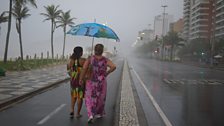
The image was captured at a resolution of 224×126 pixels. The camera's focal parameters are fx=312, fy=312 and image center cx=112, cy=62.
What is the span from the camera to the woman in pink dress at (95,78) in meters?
7.14

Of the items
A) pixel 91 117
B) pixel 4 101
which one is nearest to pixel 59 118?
pixel 91 117

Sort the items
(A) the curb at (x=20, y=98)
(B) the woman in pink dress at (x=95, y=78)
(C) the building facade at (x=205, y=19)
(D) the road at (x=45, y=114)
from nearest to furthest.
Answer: (B) the woman in pink dress at (x=95, y=78), (D) the road at (x=45, y=114), (A) the curb at (x=20, y=98), (C) the building facade at (x=205, y=19)

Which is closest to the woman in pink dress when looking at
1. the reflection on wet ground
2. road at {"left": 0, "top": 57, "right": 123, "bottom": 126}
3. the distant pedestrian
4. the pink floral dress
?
the pink floral dress

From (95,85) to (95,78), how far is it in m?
0.16

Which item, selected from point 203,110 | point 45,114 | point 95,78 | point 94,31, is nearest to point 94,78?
point 95,78

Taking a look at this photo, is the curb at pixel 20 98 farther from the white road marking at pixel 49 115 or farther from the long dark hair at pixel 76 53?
the long dark hair at pixel 76 53

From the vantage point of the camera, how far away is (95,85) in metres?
7.19

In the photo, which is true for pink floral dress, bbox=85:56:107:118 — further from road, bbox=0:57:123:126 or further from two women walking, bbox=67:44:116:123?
road, bbox=0:57:123:126

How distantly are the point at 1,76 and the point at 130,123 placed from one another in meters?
14.0

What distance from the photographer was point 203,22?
124 metres

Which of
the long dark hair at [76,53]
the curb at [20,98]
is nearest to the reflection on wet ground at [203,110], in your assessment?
the long dark hair at [76,53]

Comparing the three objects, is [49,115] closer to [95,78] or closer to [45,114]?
[45,114]

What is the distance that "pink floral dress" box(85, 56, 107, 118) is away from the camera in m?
7.15

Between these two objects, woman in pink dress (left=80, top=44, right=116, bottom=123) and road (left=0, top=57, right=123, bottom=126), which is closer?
woman in pink dress (left=80, top=44, right=116, bottom=123)
